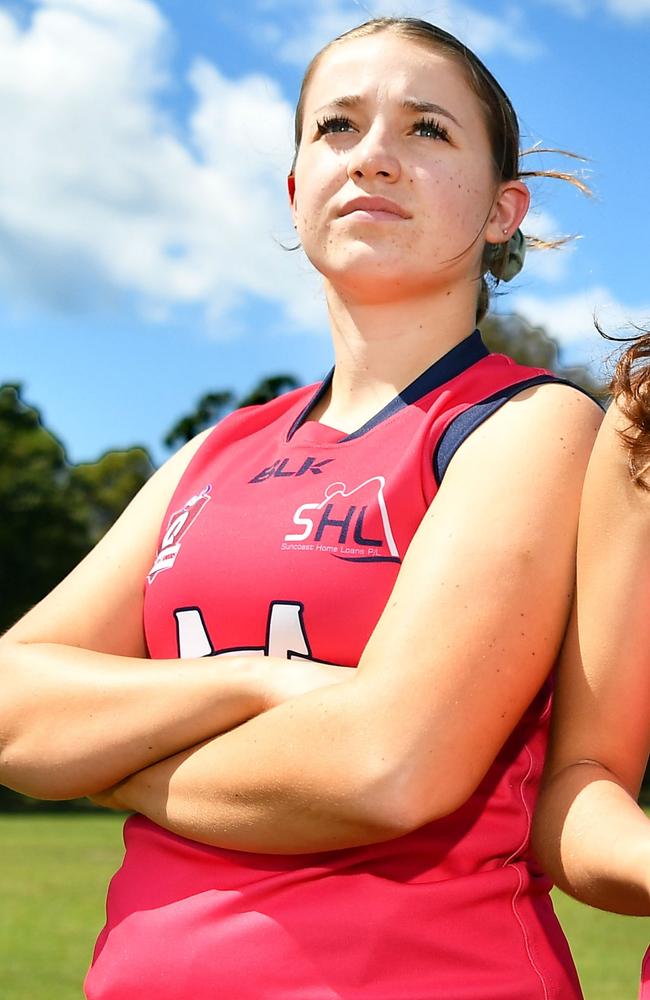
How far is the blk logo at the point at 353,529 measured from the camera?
6.67 feet

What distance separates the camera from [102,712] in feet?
7.06

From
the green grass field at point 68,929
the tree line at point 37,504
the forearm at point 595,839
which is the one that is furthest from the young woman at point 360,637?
the tree line at point 37,504

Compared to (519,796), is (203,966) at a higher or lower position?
lower

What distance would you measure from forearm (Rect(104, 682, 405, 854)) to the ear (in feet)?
3.19

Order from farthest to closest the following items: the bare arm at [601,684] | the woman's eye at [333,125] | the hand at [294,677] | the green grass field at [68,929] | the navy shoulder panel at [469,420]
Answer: the green grass field at [68,929]
the woman's eye at [333,125]
the navy shoulder panel at [469,420]
the hand at [294,677]
the bare arm at [601,684]

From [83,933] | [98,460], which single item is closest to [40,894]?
[83,933]

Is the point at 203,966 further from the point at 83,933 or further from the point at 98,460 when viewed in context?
the point at 98,460

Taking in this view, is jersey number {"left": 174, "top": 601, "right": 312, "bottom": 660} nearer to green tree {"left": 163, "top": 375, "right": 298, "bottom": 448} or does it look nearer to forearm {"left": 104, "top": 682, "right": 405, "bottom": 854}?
forearm {"left": 104, "top": 682, "right": 405, "bottom": 854}

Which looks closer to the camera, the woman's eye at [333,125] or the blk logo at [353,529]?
the blk logo at [353,529]

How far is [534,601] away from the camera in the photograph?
1923mm

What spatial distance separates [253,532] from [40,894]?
13.7m

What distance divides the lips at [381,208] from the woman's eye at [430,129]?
152mm

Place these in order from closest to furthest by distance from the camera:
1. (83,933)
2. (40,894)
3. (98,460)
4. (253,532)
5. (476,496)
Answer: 1. (476,496)
2. (253,532)
3. (83,933)
4. (40,894)
5. (98,460)

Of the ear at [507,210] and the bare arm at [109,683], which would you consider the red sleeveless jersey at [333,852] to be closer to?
Answer: the bare arm at [109,683]
